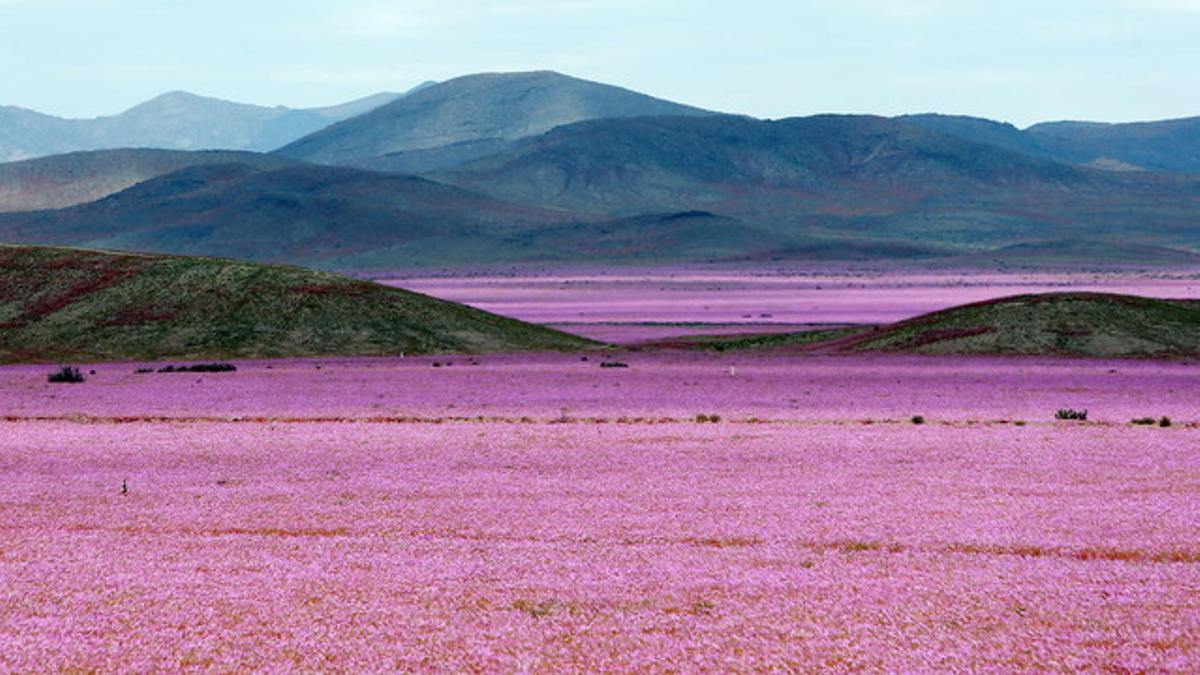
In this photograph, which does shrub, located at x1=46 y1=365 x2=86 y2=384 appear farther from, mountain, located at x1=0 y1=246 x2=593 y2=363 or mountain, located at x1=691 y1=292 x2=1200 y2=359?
mountain, located at x1=691 y1=292 x2=1200 y2=359

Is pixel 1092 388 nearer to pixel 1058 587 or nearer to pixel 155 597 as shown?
Answer: pixel 1058 587

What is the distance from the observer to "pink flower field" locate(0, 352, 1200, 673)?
39.4 feet

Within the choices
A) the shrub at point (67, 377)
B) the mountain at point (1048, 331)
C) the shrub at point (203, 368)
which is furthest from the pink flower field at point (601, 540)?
the mountain at point (1048, 331)

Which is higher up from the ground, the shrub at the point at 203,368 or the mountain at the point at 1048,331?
the mountain at the point at 1048,331

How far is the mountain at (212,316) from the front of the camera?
55969 mm

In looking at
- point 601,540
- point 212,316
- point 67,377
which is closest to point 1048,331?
point 212,316

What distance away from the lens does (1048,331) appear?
52719mm

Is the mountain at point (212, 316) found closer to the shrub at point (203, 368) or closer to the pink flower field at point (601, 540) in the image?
the shrub at point (203, 368)

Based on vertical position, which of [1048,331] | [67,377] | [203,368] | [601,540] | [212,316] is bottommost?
[203,368]

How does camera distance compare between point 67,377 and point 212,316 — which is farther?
point 212,316

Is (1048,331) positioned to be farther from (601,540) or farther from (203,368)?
(601,540)

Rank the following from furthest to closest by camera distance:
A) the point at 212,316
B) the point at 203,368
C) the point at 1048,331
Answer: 1. the point at 212,316
2. the point at 1048,331
3. the point at 203,368

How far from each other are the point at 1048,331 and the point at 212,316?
106 ft

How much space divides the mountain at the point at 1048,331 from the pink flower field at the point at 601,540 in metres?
19.8
